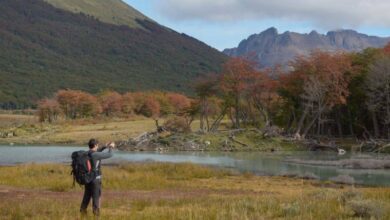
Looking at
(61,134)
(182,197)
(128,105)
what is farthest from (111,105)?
(182,197)

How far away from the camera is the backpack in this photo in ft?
55.1

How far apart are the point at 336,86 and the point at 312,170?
31.5 m

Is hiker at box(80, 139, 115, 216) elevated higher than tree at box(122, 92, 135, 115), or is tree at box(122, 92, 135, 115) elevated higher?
tree at box(122, 92, 135, 115)

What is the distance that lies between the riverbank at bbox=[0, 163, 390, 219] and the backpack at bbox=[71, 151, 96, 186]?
4.04ft

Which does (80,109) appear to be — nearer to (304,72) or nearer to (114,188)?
(304,72)

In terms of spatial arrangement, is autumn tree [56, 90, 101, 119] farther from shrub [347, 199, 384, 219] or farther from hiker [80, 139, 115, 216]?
shrub [347, 199, 384, 219]

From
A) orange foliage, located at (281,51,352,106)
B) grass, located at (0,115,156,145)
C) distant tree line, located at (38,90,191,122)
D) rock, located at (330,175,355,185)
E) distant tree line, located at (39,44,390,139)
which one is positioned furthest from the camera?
distant tree line, located at (38,90,191,122)

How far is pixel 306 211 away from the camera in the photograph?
17.6m

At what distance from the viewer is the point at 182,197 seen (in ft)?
82.2

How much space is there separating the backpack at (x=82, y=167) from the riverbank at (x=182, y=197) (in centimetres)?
123

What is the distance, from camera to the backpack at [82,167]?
55.1 ft

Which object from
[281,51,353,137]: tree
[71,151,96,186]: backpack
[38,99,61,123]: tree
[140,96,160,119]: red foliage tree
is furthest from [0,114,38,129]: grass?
[71,151,96,186]: backpack

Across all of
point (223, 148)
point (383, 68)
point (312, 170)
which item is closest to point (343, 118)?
point (383, 68)

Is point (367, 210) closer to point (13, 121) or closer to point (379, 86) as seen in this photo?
point (379, 86)
